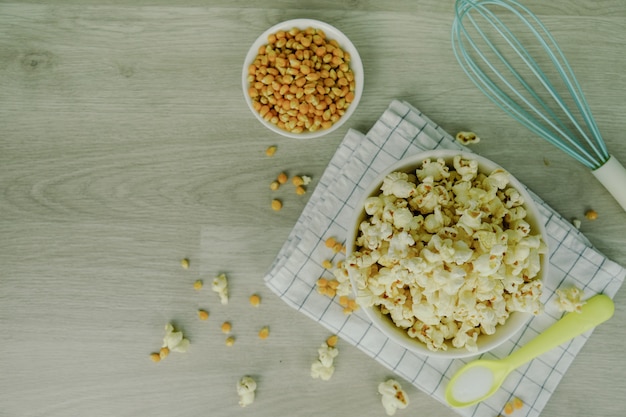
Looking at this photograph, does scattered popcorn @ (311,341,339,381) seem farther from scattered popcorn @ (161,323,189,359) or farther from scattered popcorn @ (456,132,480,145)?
scattered popcorn @ (456,132,480,145)

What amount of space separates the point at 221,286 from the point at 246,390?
159 millimetres

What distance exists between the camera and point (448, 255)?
56 cm

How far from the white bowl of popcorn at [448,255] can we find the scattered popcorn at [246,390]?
0.89ft

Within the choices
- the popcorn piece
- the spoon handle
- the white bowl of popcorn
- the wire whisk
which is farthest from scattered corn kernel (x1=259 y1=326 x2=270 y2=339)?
the wire whisk

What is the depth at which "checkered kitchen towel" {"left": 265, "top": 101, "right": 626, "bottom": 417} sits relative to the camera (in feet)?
2.44

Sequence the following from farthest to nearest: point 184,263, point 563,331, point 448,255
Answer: point 184,263
point 563,331
point 448,255

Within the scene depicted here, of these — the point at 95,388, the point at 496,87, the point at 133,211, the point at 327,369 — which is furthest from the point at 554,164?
the point at 95,388

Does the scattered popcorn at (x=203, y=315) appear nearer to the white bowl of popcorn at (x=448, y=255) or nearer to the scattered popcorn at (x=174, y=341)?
the scattered popcorn at (x=174, y=341)

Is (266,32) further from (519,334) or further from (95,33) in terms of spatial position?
(519,334)

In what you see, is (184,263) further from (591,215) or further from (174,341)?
(591,215)

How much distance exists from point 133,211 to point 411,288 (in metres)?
0.46

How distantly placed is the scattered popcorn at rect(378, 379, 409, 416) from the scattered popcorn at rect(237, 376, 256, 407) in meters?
0.19

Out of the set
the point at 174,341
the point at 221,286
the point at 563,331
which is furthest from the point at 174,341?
the point at 563,331

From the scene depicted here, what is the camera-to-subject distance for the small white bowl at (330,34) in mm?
764
